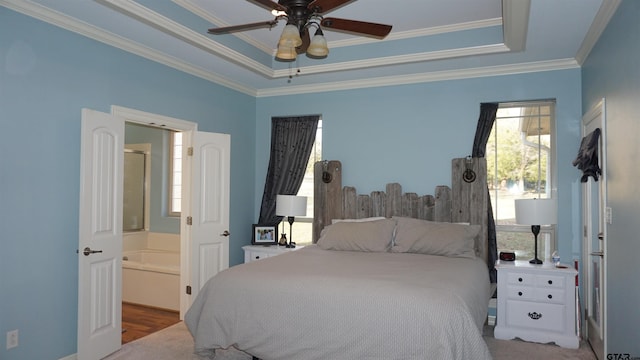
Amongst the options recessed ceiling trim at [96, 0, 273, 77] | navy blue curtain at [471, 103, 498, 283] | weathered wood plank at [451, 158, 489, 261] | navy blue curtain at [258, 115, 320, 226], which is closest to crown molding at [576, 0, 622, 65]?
navy blue curtain at [471, 103, 498, 283]

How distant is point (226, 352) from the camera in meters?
3.46

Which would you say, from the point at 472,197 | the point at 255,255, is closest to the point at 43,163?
the point at 255,255

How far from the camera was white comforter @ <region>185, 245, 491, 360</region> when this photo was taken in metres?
2.36

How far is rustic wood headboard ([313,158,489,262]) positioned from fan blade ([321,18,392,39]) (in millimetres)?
2167

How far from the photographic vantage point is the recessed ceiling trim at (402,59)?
3889 mm

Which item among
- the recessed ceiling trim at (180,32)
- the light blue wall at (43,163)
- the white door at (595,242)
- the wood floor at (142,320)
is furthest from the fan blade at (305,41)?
the wood floor at (142,320)

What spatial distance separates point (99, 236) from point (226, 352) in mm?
1346

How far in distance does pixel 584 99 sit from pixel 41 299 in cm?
473

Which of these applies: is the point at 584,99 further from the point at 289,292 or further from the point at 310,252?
the point at 289,292

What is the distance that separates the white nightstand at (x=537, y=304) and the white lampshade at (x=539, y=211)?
40cm

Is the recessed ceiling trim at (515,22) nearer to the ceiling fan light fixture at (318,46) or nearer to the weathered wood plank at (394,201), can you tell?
the ceiling fan light fixture at (318,46)

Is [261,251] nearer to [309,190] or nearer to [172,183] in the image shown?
[309,190]

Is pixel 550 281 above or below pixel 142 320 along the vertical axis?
above

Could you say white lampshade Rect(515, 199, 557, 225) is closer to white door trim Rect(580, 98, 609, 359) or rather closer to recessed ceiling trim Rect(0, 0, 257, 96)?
white door trim Rect(580, 98, 609, 359)
